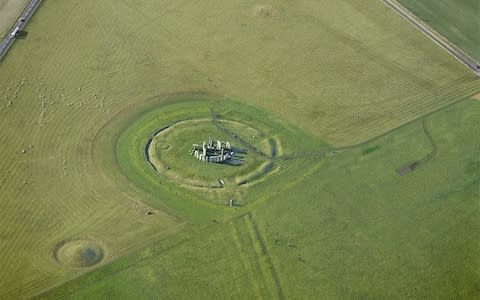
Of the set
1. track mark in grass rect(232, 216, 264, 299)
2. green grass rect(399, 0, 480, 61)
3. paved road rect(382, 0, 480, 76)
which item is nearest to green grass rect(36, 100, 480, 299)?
track mark in grass rect(232, 216, 264, 299)

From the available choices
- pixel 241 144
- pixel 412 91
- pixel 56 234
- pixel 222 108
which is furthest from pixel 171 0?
pixel 56 234

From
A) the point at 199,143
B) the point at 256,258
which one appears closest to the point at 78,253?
the point at 256,258

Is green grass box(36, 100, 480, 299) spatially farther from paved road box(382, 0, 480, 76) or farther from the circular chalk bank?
paved road box(382, 0, 480, 76)

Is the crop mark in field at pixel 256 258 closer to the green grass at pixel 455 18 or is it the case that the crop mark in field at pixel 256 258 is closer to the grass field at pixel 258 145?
the grass field at pixel 258 145

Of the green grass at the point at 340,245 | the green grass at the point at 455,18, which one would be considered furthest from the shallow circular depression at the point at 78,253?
the green grass at the point at 455,18

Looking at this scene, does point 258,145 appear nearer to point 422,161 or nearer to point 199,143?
point 199,143

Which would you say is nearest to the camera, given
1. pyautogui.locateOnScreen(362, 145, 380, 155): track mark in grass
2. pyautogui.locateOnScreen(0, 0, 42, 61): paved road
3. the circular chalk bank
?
the circular chalk bank

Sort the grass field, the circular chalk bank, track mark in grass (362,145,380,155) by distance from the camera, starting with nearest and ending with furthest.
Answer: the grass field
the circular chalk bank
track mark in grass (362,145,380,155)
